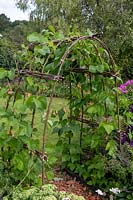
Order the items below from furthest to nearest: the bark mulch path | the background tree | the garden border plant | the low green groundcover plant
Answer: the background tree, the bark mulch path, the garden border plant, the low green groundcover plant

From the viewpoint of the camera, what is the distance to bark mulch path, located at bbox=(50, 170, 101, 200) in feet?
9.94

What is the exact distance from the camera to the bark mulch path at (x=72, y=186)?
9.94 feet

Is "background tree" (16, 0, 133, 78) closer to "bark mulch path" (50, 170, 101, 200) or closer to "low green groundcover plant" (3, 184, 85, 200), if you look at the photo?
"bark mulch path" (50, 170, 101, 200)

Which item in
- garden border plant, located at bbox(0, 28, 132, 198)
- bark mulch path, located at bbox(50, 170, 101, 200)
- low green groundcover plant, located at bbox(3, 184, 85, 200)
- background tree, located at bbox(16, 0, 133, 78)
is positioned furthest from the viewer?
background tree, located at bbox(16, 0, 133, 78)

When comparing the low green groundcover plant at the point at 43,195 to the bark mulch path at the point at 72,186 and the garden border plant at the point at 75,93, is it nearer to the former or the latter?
the garden border plant at the point at 75,93

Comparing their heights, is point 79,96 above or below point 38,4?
below

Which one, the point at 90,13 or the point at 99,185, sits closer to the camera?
the point at 99,185

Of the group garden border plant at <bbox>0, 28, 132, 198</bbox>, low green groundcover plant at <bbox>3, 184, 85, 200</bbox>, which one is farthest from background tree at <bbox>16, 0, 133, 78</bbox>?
low green groundcover plant at <bbox>3, 184, 85, 200</bbox>

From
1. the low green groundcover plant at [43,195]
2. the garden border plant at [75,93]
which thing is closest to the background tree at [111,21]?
the garden border plant at [75,93]

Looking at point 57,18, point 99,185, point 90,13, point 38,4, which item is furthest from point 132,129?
point 38,4

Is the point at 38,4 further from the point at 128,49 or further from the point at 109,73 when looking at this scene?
the point at 109,73

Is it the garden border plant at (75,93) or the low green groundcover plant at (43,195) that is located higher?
the garden border plant at (75,93)

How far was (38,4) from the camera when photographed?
14328 millimetres

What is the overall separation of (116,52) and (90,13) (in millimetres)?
1609
